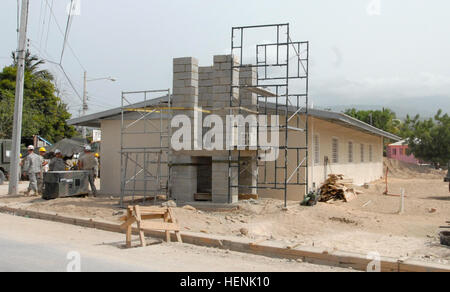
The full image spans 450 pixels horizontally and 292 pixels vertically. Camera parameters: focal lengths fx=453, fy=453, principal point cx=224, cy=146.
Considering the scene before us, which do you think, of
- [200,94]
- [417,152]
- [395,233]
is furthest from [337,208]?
[417,152]

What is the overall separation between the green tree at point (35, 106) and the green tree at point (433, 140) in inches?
1359

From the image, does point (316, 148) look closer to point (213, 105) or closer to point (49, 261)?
point (213, 105)

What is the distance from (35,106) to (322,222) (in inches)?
1383

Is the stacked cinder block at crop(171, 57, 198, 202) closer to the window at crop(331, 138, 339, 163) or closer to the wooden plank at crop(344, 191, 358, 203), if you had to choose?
the wooden plank at crop(344, 191, 358, 203)

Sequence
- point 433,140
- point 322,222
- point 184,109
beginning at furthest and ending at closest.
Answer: point 433,140 < point 184,109 < point 322,222

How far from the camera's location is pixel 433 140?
43.0 m

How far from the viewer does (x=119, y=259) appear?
23.8ft

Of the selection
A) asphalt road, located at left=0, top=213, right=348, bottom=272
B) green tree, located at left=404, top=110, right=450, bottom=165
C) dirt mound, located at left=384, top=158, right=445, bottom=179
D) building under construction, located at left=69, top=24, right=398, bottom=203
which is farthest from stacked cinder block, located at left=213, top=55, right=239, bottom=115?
green tree, located at left=404, top=110, right=450, bottom=165

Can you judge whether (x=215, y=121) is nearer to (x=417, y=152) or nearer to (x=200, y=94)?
(x=200, y=94)

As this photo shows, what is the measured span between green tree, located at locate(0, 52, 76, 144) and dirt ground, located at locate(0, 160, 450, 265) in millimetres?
20646

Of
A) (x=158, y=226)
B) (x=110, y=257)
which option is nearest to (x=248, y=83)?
(x=158, y=226)

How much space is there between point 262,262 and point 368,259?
5.51ft

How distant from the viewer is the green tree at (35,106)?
3427 centimetres

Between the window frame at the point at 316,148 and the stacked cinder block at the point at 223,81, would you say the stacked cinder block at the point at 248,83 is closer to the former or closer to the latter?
the stacked cinder block at the point at 223,81
